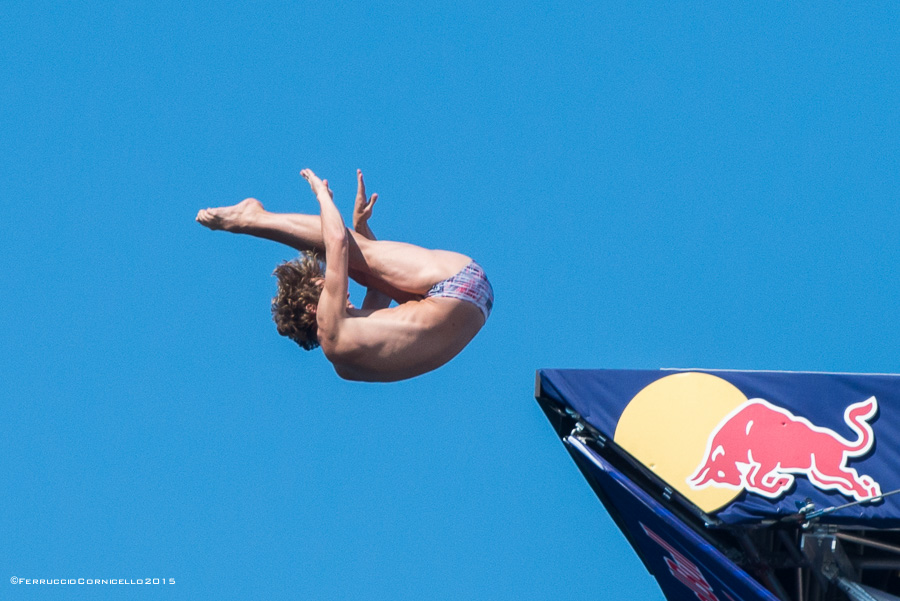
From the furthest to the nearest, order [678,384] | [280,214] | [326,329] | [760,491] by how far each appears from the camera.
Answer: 1. [678,384]
2. [760,491]
3. [280,214]
4. [326,329]

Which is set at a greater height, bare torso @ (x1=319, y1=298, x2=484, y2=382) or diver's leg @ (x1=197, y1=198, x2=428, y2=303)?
diver's leg @ (x1=197, y1=198, x2=428, y2=303)

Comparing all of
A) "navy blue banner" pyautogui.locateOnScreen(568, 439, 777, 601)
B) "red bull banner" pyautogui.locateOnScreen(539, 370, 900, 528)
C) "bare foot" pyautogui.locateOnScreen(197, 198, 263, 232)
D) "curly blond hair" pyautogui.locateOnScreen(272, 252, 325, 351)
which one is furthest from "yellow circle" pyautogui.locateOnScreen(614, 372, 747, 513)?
"bare foot" pyautogui.locateOnScreen(197, 198, 263, 232)

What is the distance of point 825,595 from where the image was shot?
7.17 metres

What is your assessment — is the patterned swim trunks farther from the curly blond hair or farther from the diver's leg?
the curly blond hair

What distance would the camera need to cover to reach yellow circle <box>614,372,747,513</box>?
714 cm

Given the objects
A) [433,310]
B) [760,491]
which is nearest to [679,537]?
[760,491]

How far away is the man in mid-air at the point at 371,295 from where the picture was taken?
18.7ft

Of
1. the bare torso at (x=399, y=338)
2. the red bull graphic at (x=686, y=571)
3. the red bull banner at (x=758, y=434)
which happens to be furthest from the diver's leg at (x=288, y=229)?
the red bull graphic at (x=686, y=571)

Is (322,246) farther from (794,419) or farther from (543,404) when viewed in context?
(794,419)

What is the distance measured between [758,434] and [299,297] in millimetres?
3222

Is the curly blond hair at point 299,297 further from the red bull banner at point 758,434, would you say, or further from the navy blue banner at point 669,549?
the navy blue banner at point 669,549

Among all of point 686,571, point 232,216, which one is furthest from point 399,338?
point 686,571

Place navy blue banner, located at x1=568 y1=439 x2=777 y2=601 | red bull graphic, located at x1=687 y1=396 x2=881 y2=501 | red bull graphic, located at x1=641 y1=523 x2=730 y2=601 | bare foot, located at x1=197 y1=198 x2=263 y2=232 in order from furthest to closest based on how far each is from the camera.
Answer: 1. red bull graphic, located at x1=641 y1=523 x2=730 y2=601
2. red bull graphic, located at x1=687 y1=396 x2=881 y2=501
3. navy blue banner, located at x1=568 y1=439 x2=777 y2=601
4. bare foot, located at x1=197 y1=198 x2=263 y2=232

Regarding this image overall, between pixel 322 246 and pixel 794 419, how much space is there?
3.38 m
